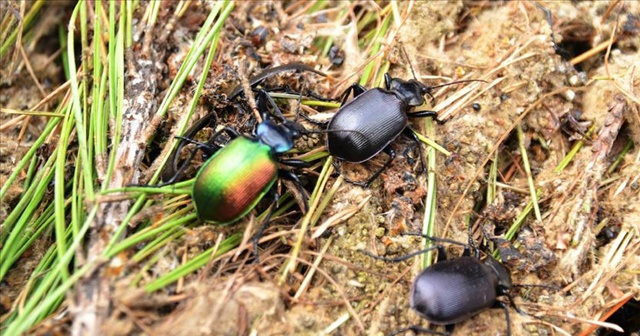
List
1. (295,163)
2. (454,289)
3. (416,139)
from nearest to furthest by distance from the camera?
(454,289) → (295,163) → (416,139)

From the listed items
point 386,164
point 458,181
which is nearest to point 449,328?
point 458,181

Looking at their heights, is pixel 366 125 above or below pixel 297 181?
above

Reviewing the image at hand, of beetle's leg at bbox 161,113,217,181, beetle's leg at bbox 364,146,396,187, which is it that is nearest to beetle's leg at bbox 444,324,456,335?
beetle's leg at bbox 364,146,396,187

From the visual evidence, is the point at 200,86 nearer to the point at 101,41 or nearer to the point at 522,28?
the point at 101,41

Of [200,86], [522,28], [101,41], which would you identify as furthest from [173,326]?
[522,28]

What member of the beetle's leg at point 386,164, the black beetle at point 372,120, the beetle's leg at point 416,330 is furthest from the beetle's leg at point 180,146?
the beetle's leg at point 416,330

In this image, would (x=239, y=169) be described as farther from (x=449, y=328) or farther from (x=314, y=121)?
(x=449, y=328)

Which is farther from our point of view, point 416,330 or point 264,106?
point 264,106

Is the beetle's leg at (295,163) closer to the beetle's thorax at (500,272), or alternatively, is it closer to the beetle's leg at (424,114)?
the beetle's leg at (424,114)
